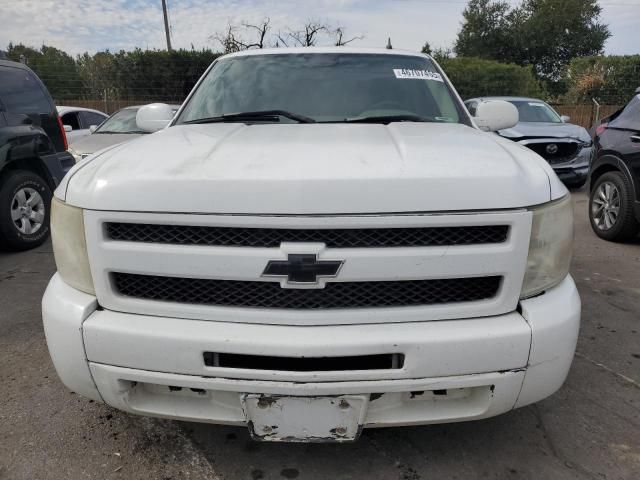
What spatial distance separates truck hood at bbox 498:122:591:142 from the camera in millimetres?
8312

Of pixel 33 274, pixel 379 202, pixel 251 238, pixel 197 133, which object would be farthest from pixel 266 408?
pixel 33 274

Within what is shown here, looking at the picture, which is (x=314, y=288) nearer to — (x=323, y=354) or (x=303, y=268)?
(x=303, y=268)

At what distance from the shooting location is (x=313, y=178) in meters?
1.73

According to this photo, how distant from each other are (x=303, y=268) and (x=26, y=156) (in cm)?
493

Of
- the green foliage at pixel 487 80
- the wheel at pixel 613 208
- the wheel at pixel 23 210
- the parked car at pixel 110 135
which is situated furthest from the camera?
the green foliage at pixel 487 80

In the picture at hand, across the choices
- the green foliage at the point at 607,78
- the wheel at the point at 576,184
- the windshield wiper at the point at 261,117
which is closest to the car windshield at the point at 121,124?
the windshield wiper at the point at 261,117

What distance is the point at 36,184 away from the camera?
5605 mm

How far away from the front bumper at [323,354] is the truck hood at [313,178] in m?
0.40

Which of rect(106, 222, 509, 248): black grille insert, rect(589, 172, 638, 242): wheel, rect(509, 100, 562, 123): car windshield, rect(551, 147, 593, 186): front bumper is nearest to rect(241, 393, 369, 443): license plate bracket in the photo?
rect(106, 222, 509, 248): black grille insert

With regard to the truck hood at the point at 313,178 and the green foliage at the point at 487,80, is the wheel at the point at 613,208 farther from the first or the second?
the green foliage at the point at 487,80

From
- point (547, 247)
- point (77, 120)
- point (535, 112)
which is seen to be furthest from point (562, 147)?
point (77, 120)

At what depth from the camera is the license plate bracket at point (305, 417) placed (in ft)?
5.75

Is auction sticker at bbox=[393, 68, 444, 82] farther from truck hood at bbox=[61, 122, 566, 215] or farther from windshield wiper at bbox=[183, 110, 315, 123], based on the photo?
A: truck hood at bbox=[61, 122, 566, 215]

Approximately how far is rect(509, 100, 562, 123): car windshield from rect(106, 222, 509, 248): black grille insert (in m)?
8.32
